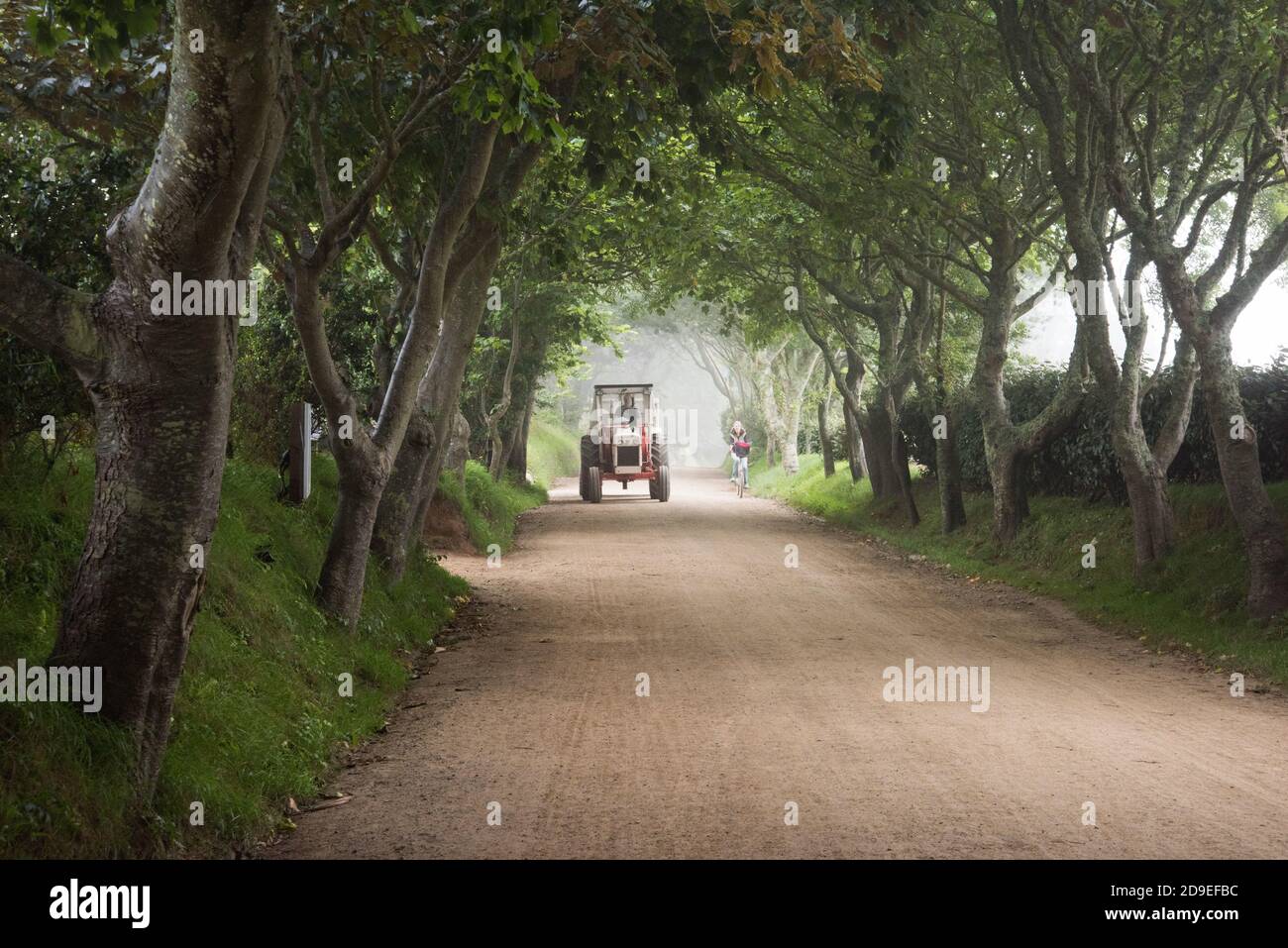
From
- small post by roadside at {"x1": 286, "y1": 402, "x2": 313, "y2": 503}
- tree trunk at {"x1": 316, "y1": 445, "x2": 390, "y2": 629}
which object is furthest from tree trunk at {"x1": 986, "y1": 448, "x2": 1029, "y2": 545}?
small post by roadside at {"x1": 286, "y1": 402, "x2": 313, "y2": 503}

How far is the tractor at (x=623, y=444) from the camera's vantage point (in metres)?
35.2

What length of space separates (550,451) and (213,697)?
4794 centimetres

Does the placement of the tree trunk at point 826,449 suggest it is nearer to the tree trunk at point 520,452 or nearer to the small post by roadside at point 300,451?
the tree trunk at point 520,452

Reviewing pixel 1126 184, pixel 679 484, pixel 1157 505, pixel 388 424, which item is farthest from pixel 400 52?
pixel 679 484

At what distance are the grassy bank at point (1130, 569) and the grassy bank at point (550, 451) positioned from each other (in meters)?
25.4

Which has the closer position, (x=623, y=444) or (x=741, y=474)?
(x=623, y=444)

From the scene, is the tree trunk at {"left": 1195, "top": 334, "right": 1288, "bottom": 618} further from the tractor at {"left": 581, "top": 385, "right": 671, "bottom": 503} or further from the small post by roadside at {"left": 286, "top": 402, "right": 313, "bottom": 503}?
the tractor at {"left": 581, "top": 385, "right": 671, "bottom": 503}

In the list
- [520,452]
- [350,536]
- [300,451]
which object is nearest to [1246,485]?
[350,536]

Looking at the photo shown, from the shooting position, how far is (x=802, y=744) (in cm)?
830

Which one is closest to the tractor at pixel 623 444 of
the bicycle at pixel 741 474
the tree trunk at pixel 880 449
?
the bicycle at pixel 741 474

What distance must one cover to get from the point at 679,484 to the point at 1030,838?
139ft

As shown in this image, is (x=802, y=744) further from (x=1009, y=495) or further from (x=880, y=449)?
(x=880, y=449)

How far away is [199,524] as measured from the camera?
5863mm

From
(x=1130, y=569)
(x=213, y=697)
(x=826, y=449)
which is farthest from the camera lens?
(x=826, y=449)
